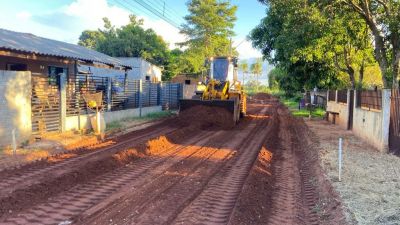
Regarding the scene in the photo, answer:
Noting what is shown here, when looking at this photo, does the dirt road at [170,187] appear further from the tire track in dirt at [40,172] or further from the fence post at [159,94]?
the fence post at [159,94]

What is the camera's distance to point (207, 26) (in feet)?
189

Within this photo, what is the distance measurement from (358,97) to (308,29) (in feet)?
13.1

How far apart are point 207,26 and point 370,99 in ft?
148

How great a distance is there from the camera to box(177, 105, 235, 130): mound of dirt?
60.5ft

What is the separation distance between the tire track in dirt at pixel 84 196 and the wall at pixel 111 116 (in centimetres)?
620

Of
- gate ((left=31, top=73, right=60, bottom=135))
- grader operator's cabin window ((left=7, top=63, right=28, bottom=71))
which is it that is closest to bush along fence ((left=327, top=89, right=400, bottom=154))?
gate ((left=31, top=73, right=60, bottom=135))

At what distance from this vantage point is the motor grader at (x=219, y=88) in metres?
19.4

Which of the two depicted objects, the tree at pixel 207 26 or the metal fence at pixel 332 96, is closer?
the metal fence at pixel 332 96

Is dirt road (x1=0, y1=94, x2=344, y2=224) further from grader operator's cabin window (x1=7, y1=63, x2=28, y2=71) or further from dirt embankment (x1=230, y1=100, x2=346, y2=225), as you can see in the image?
grader operator's cabin window (x1=7, y1=63, x2=28, y2=71)

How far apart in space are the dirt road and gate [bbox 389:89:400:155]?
251 centimetres

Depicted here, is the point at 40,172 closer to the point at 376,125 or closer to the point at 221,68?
the point at 376,125

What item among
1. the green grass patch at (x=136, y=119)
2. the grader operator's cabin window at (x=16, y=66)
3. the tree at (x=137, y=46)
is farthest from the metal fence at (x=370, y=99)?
the tree at (x=137, y=46)

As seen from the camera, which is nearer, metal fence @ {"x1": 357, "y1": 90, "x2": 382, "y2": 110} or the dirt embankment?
the dirt embankment

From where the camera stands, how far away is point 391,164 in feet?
33.4
